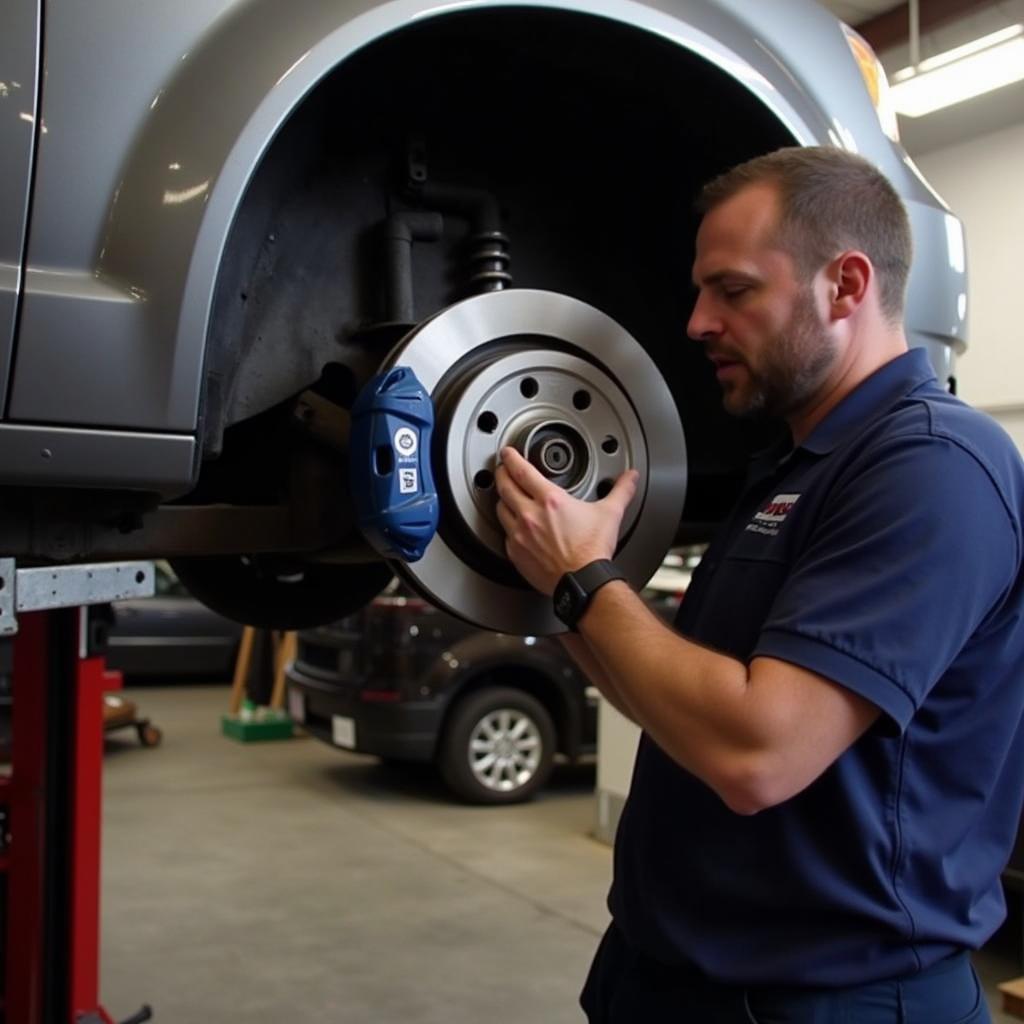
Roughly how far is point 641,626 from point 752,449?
72cm

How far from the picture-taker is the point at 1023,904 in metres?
3.10

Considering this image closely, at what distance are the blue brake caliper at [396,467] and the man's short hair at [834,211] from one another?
351 mm

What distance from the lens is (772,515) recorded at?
41.3 inches

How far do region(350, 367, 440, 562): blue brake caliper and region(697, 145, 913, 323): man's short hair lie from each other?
0.35 m

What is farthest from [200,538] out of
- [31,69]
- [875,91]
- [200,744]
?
[200,744]

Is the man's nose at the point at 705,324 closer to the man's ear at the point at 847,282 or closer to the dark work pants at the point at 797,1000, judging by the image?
the man's ear at the point at 847,282

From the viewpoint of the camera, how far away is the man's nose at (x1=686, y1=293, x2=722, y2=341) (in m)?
1.05

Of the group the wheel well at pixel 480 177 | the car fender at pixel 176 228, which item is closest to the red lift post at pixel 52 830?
the wheel well at pixel 480 177

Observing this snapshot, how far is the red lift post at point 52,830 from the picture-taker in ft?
6.95

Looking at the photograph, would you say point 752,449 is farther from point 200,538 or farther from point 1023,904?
point 1023,904

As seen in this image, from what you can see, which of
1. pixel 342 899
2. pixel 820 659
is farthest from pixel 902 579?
pixel 342 899

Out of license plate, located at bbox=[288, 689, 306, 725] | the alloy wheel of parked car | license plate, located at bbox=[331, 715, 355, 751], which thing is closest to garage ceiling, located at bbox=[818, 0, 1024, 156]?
the alloy wheel of parked car

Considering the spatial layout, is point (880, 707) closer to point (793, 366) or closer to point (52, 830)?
point (793, 366)

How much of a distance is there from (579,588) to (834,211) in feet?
1.32
